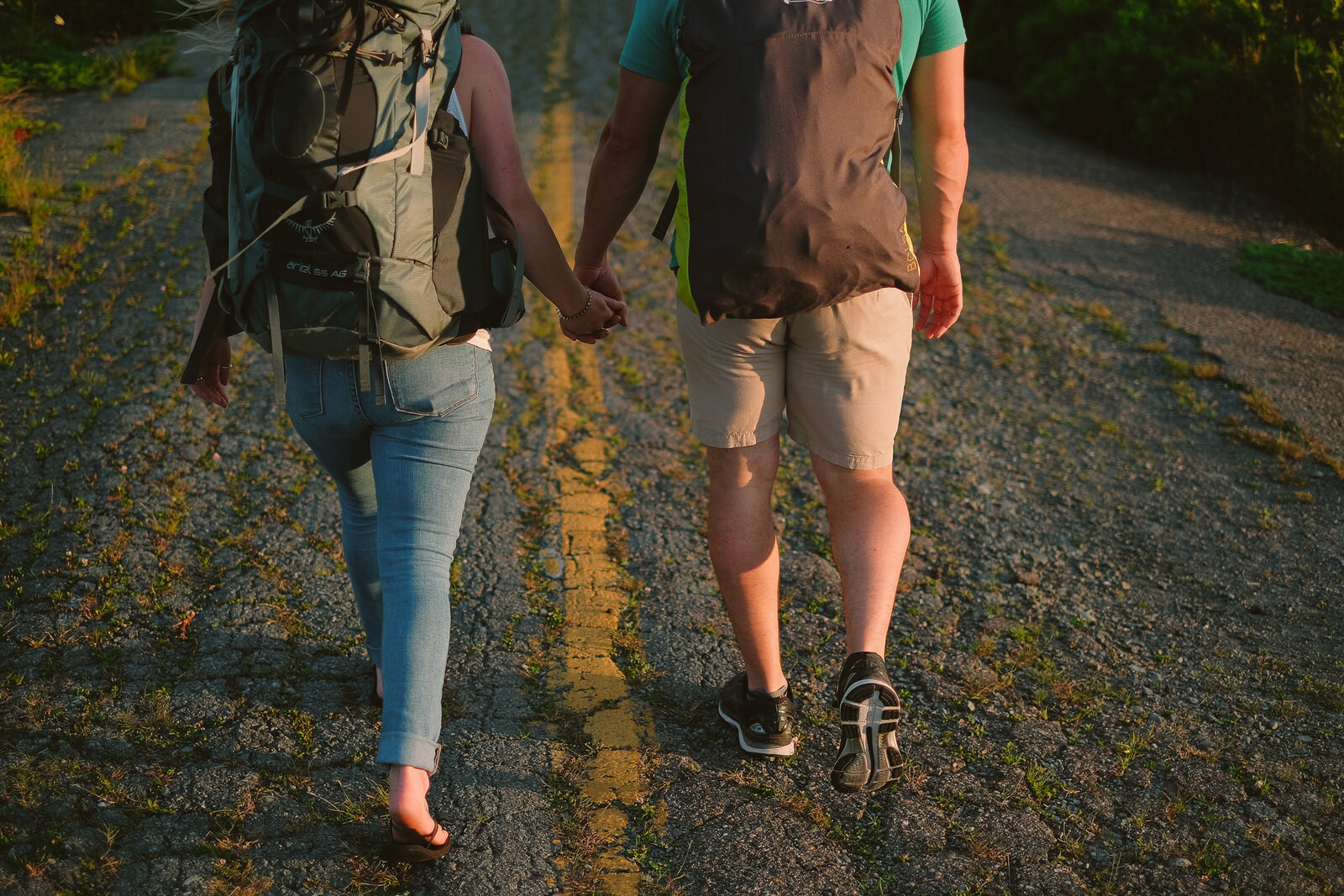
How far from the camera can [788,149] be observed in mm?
2082

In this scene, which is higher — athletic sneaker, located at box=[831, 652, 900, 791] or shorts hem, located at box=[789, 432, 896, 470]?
shorts hem, located at box=[789, 432, 896, 470]

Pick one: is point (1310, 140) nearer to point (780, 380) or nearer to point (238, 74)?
point (780, 380)

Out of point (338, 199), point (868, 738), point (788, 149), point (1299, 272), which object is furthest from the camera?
point (1299, 272)

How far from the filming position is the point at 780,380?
2521mm

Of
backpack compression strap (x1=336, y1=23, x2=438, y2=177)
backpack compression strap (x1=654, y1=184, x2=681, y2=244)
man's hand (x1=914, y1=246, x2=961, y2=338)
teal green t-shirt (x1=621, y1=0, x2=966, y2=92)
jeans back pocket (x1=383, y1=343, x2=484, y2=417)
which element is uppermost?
teal green t-shirt (x1=621, y1=0, x2=966, y2=92)

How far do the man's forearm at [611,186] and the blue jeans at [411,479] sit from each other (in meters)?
0.57

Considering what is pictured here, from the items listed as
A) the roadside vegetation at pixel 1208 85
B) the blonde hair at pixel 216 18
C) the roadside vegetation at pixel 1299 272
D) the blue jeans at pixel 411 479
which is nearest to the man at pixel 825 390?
the blue jeans at pixel 411 479

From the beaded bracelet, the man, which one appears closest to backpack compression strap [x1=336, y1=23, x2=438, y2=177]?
the man

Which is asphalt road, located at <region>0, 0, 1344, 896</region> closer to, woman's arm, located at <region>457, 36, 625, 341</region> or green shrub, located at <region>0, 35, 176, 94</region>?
woman's arm, located at <region>457, 36, 625, 341</region>

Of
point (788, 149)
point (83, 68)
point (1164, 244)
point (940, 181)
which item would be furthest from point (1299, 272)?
point (83, 68)

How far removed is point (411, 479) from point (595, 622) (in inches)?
48.6

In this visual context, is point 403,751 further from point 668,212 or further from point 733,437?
point 668,212

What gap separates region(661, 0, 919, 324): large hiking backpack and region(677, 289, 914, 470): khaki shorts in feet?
0.58

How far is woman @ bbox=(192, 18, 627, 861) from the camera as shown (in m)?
2.16
